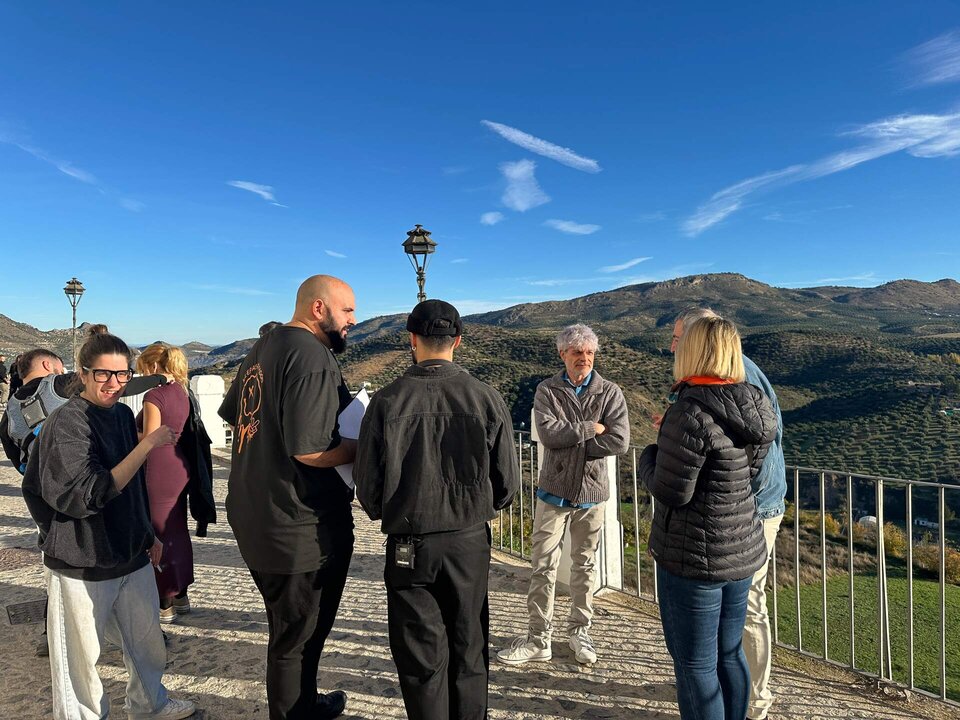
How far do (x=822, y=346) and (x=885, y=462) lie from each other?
93.7 feet

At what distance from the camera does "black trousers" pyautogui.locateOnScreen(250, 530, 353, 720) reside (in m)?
2.09

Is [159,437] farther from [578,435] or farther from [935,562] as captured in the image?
[935,562]

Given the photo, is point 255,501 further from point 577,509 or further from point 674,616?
point 577,509

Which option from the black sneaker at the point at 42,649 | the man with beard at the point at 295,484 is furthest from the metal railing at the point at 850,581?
the black sneaker at the point at 42,649

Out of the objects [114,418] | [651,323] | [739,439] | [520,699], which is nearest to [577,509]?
[520,699]

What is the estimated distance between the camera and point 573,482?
3.13m

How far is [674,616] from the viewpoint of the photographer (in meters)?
2.05

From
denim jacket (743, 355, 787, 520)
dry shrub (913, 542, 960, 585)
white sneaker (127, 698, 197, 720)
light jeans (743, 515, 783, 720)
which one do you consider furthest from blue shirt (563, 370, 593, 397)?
dry shrub (913, 542, 960, 585)

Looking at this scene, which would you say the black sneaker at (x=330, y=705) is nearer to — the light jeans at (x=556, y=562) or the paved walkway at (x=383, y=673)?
the paved walkway at (x=383, y=673)

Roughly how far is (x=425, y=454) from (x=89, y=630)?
1.53 meters

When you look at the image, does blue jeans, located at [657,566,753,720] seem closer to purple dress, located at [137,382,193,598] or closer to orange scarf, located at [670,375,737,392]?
orange scarf, located at [670,375,737,392]

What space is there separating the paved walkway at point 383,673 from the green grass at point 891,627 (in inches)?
99.5

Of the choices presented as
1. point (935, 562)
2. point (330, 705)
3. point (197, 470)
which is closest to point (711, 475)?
point (330, 705)

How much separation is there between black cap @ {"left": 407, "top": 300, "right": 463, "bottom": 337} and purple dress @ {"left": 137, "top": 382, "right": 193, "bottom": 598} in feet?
6.33
